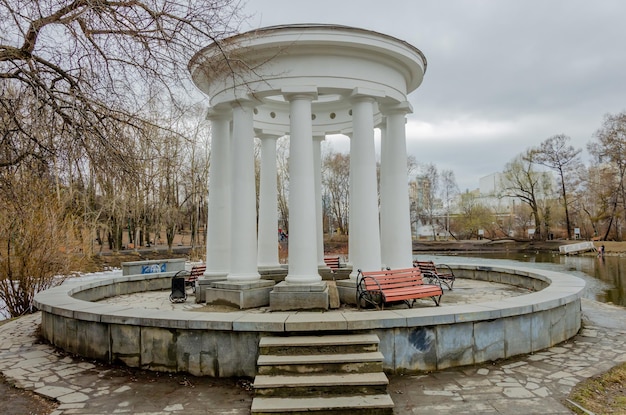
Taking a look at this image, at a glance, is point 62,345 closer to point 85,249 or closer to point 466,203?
point 85,249

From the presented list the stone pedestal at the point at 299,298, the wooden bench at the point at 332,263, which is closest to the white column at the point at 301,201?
the stone pedestal at the point at 299,298

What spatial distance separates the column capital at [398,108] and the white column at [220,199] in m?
3.85

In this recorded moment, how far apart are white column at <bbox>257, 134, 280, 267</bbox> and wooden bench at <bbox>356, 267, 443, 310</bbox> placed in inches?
148

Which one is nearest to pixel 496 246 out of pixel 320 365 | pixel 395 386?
pixel 395 386

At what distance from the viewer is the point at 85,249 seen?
19156 millimetres

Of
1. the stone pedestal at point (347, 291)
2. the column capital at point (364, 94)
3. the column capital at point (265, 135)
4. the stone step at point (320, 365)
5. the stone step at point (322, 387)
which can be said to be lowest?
the stone step at point (322, 387)

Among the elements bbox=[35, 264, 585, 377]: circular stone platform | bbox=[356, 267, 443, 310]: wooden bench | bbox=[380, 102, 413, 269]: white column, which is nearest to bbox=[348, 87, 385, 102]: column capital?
bbox=[380, 102, 413, 269]: white column

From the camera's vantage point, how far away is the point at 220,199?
10.6 m

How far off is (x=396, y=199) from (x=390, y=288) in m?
2.55

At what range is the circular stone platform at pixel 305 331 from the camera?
591 cm

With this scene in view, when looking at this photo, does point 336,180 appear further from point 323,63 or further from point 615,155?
point 323,63

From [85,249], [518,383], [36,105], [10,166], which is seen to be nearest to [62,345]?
[10,166]

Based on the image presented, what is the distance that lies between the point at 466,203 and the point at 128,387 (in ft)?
241

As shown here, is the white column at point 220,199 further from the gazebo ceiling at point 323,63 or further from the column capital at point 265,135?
the column capital at point 265,135
